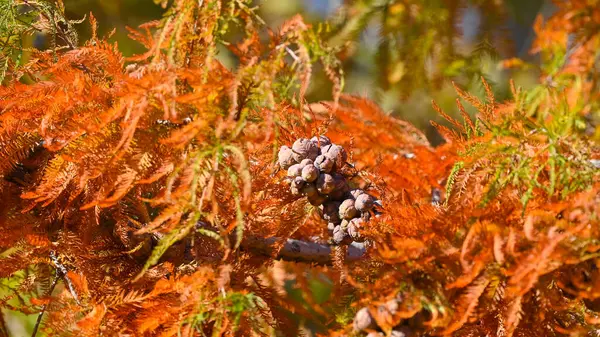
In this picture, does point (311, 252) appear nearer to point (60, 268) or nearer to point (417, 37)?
point (60, 268)

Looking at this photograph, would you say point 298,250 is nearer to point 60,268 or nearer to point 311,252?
point 311,252

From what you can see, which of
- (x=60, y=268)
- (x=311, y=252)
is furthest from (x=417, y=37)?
(x=60, y=268)

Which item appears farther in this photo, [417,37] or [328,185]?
[417,37]

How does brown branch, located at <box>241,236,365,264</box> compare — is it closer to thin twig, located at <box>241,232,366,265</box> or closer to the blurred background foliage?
thin twig, located at <box>241,232,366,265</box>

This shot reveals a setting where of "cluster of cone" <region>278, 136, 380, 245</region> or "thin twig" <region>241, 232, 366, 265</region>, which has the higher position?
"cluster of cone" <region>278, 136, 380, 245</region>

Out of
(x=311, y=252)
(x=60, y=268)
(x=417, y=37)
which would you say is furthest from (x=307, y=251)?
(x=417, y=37)

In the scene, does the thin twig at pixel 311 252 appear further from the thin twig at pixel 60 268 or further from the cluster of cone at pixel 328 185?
the thin twig at pixel 60 268

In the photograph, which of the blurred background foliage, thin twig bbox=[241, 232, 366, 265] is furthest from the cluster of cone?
the blurred background foliage

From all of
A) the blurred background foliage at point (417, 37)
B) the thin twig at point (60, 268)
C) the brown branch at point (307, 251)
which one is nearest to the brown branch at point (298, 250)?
the brown branch at point (307, 251)

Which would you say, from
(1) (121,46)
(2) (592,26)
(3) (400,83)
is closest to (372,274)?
(2) (592,26)
